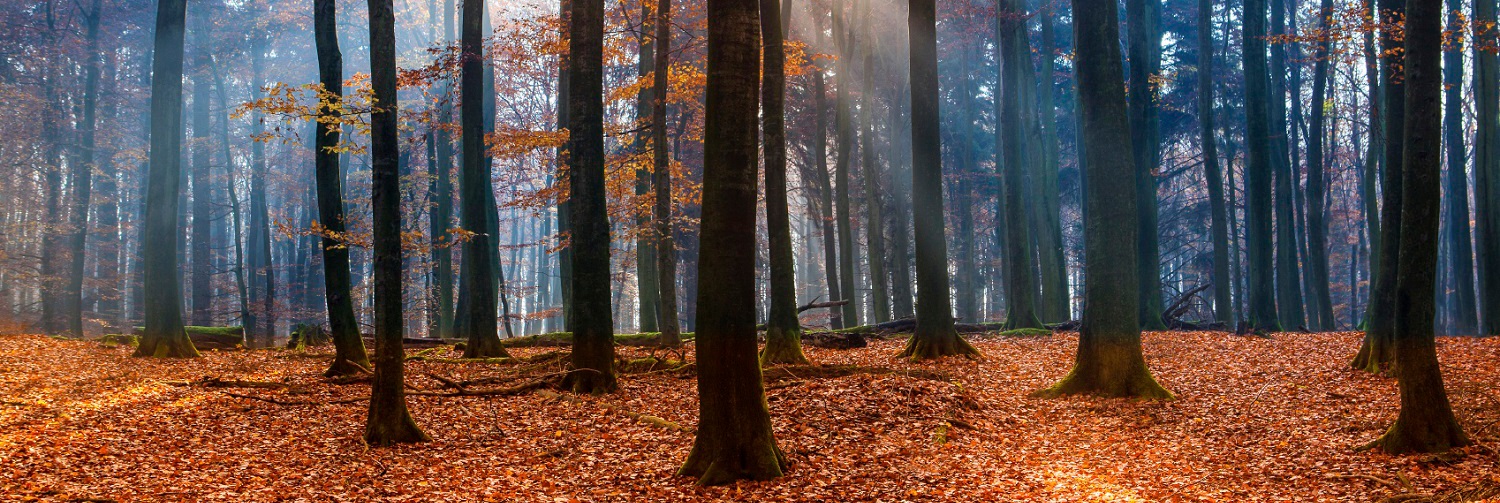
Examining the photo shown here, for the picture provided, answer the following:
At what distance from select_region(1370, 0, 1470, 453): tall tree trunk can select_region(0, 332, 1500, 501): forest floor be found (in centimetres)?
25

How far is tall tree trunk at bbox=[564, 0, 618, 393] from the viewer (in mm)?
11508

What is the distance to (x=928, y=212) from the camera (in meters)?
14.0

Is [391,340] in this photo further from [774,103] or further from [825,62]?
[825,62]

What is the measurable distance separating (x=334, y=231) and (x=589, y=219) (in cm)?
406

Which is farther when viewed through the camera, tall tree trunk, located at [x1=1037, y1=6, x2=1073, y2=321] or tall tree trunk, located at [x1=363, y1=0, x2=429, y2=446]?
tall tree trunk, located at [x1=1037, y1=6, x2=1073, y2=321]

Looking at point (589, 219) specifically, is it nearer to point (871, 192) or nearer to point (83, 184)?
point (871, 192)

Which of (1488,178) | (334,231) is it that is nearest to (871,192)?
(1488,178)

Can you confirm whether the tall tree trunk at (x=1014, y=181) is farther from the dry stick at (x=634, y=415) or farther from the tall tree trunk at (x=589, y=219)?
the dry stick at (x=634, y=415)

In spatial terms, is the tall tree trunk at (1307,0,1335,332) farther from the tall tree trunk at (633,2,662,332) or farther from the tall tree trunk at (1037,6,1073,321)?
the tall tree trunk at (633,2,662,332)

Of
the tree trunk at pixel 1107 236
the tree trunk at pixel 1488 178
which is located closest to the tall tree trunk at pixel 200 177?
the tree trunk at pixel 1107 236

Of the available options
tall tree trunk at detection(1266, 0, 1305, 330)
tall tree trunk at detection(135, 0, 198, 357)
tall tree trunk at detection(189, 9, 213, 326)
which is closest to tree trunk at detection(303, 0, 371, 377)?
tall tree trunk at detection(135, 0, 198, 357)

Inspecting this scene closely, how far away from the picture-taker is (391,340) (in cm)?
867

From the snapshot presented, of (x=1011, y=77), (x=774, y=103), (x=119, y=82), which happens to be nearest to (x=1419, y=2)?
(x=774, y=103)

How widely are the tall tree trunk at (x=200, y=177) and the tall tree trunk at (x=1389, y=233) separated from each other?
32926 mm
